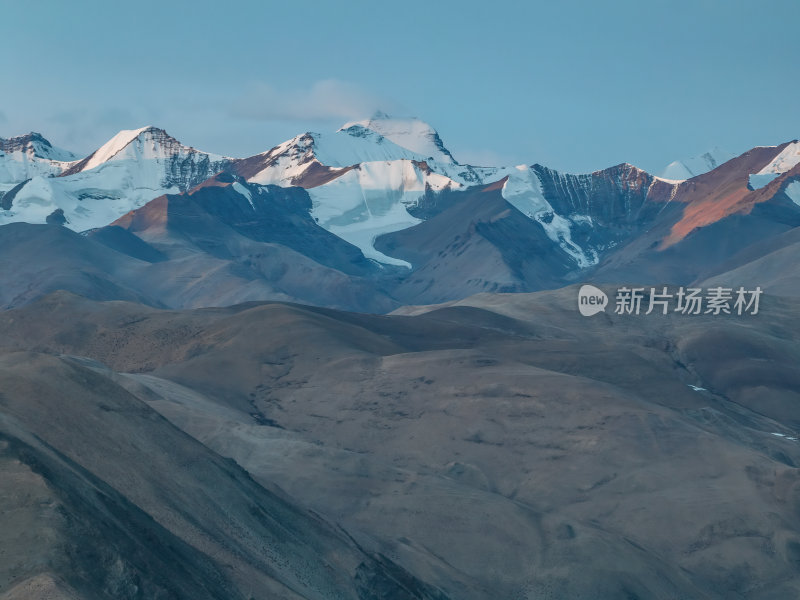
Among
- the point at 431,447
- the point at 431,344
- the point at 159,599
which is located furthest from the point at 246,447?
the point at 431,344

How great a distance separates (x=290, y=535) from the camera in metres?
59.6

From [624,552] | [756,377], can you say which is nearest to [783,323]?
[756,377]

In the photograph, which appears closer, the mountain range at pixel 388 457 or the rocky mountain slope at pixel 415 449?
the mountain range at pixel 388 457

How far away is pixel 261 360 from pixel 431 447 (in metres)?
28.5

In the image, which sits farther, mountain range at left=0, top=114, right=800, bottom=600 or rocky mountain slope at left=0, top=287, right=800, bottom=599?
rocky mountain slope at left=0, top=287, right=800, bottom=599

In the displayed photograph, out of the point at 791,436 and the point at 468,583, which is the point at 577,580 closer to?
the point at 468,583

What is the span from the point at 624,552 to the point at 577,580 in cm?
559

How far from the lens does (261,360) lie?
12312cm

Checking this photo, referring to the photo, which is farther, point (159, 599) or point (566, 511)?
point (566, 511)

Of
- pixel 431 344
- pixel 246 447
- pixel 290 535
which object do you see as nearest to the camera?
pixel 290 535

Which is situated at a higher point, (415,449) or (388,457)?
(415,449)

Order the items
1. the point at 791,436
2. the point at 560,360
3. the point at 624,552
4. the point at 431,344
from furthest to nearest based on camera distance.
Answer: the point at 431,344
the point at 560,360
the point at 791,436
the point at 624,552

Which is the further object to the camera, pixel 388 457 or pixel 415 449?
pixel 415 449

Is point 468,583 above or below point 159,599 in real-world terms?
below
